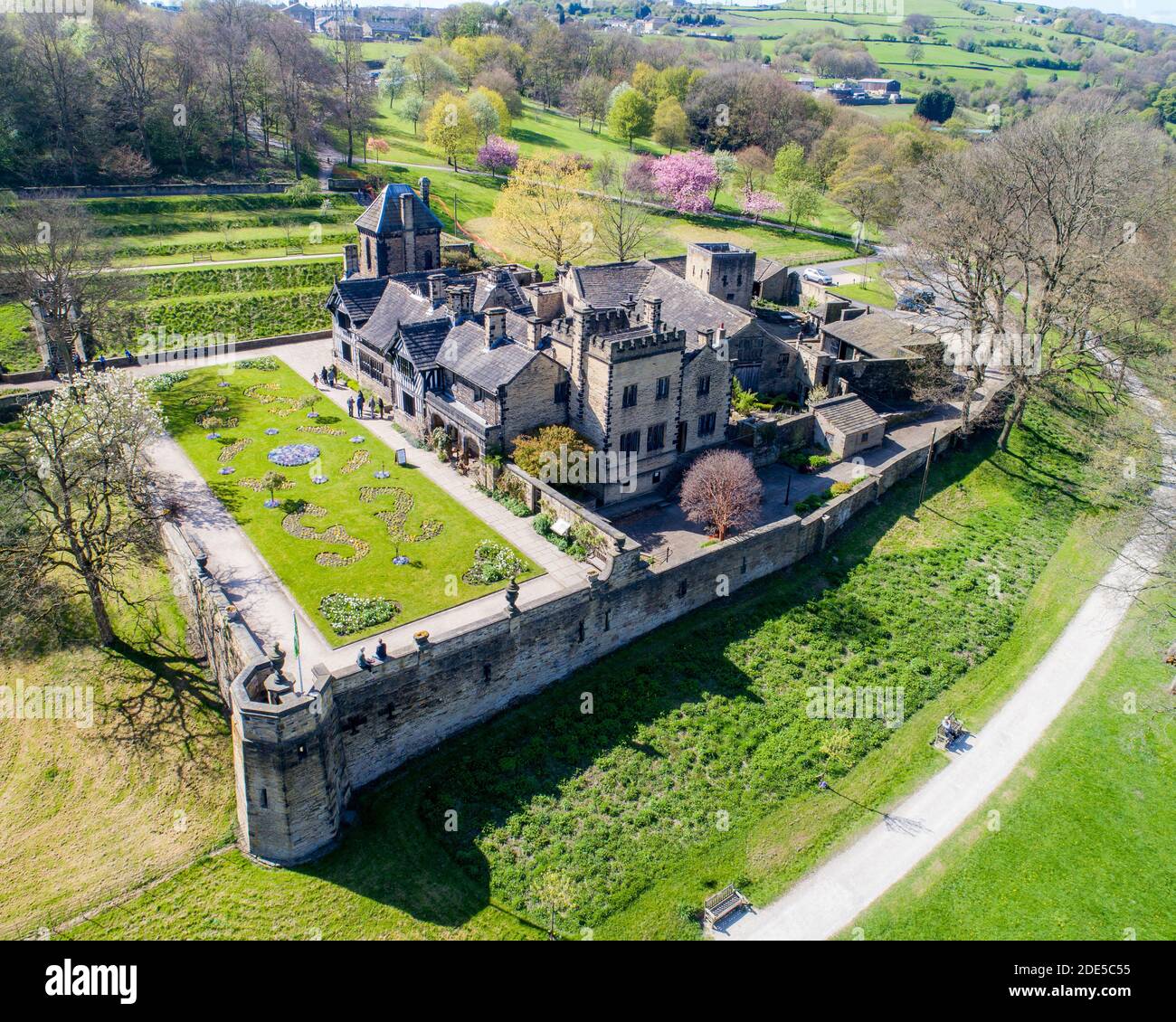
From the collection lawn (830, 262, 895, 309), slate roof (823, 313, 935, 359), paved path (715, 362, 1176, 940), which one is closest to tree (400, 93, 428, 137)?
lawn (830, 262, 895, 309)

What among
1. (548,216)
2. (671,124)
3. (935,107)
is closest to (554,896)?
(548,216)

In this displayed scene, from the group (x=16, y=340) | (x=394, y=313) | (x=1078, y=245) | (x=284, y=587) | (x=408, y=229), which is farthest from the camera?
(x=408, y=229)

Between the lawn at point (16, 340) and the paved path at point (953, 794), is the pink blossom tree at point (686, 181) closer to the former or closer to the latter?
the lawn at point (16, 340)

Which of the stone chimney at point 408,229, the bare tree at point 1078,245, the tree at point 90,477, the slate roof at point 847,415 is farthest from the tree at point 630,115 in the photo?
the tree at point 90,477

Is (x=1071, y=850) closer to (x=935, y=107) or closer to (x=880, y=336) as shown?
(x=880, y=336)

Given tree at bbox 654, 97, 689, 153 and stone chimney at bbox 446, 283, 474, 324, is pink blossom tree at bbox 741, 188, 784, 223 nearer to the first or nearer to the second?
tree at bbox 654, 97, 689, 153
